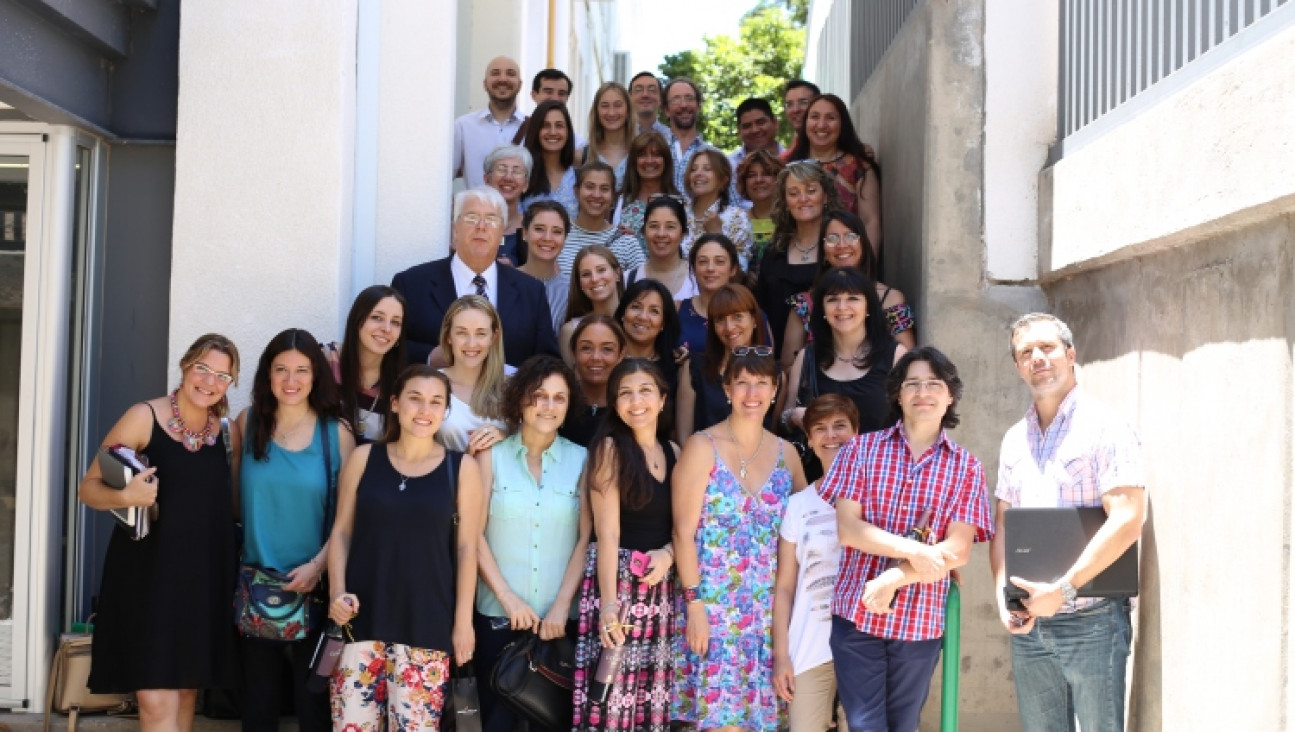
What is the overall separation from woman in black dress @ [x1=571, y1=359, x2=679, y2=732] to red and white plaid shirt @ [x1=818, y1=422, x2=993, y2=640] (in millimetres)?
716

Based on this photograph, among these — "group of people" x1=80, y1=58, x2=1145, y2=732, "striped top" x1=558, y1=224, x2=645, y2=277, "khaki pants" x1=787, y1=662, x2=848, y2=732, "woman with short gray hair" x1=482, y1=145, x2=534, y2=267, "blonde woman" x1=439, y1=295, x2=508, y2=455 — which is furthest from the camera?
"woman with short gray hair" x1=482, y1=145, x2=534, y2=267

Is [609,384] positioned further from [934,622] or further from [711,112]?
[711,112]

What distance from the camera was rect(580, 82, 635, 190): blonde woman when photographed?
8055 mm

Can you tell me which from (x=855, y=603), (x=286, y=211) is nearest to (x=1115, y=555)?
(x=855, y=603)

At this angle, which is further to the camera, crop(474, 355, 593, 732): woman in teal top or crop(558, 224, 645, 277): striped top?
crop(558, 224, 645, 277): striped top

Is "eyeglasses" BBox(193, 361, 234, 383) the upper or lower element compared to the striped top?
lower

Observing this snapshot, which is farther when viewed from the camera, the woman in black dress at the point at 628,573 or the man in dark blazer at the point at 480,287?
the man in dark blazer at the point at 480,287

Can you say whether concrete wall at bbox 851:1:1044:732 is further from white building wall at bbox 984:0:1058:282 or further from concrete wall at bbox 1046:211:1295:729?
concrete wall at bbox 1046:211:1295:729

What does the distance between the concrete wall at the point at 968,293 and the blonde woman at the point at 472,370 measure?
2.14 meters

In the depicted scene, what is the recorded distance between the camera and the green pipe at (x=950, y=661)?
192 inches

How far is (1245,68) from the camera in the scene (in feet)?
13.3

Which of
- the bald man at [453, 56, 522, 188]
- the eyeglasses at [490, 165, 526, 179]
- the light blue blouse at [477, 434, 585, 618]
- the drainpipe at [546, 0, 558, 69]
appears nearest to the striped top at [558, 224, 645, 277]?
the eyeglasses at [490, 165, 526, 179]

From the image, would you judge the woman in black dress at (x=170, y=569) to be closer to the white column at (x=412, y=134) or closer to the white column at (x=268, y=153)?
the white column at (x=268, y=153)

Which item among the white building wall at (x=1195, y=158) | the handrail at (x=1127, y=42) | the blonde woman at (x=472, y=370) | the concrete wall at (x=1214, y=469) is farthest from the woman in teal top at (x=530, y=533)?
the handrail at (x=1127, y=42)
